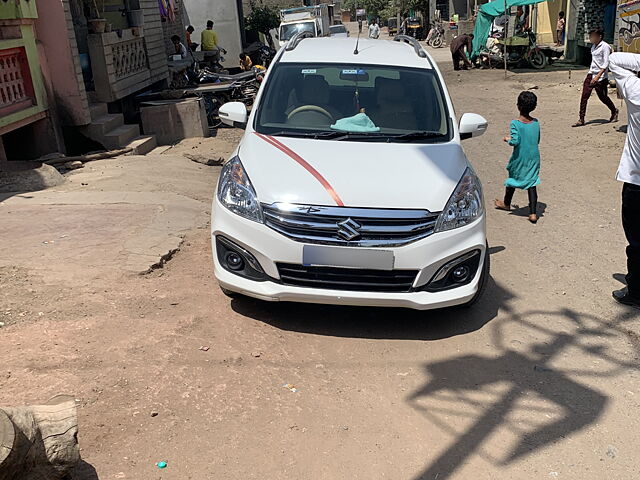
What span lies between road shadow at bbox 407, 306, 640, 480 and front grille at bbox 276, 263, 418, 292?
1.87 feet

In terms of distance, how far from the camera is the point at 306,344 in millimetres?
4293

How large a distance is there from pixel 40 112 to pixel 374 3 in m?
56.7

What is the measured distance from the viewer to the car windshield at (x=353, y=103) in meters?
5.15

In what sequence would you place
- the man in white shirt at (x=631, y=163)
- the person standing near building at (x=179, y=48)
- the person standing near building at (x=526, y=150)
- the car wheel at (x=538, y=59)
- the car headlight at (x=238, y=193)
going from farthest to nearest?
the car wheel at (x=538, y=59)
the person standing near building at (x=179, y=48)
the person standing near building at (x=526, y=150)
the man in white shirt at (x=631, y=163)
the car headlight at (x=238, y=193)

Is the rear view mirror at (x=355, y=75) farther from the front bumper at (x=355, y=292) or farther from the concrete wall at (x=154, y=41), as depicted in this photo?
the concrete wall at (x=154, y=41)

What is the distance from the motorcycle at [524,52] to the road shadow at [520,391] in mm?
19852

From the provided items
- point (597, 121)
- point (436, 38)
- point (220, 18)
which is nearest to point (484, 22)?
point (220, 18)

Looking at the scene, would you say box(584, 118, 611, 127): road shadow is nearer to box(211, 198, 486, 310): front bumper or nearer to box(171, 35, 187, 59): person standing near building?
box(211, 198, 486, 310): front bumper

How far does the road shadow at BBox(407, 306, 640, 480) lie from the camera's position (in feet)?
11.0

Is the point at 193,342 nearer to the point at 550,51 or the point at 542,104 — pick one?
the point at 542,104

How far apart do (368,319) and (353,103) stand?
1.88 m

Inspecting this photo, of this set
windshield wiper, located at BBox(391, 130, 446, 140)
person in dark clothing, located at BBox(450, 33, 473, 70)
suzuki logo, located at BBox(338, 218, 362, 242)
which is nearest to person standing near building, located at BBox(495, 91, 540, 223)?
windshield wiper, located at BBox(391, 130, 446, 140)

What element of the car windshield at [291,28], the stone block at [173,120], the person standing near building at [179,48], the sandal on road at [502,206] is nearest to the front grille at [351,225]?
the sandal on road at [502,206]

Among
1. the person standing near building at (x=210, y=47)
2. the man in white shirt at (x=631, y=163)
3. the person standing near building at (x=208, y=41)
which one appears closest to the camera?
the man in white shirt at (x=631, y=163)
